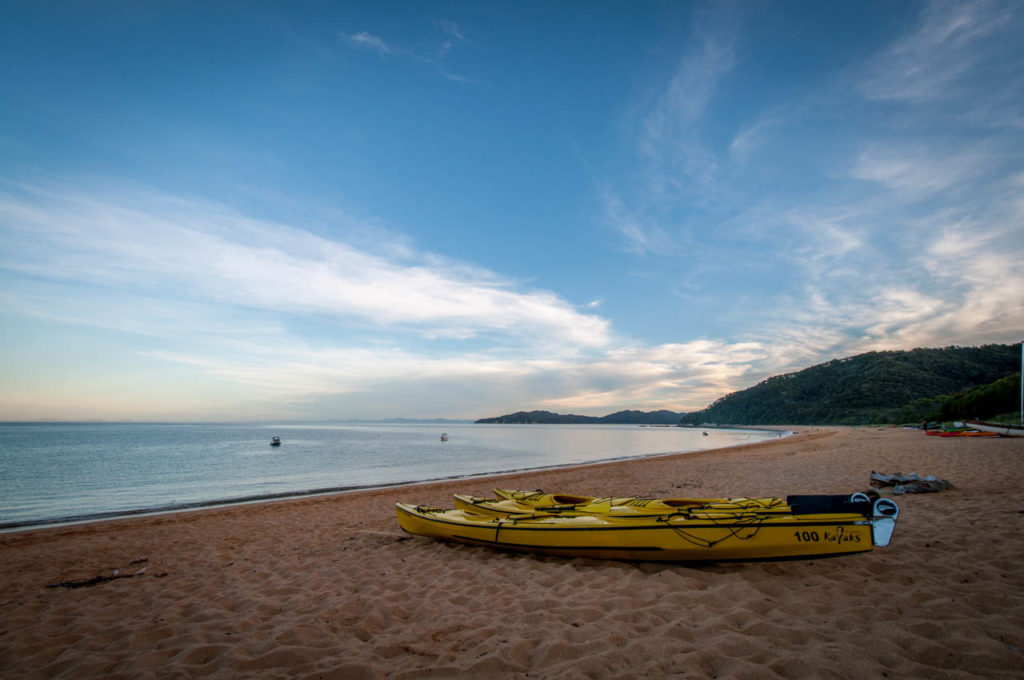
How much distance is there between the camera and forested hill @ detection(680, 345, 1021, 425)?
6769 centimetres

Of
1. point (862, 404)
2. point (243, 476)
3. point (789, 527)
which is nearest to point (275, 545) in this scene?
point (789, 527)

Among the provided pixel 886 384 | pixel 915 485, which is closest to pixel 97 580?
pixel 915 485

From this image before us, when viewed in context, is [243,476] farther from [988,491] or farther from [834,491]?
[988,491]

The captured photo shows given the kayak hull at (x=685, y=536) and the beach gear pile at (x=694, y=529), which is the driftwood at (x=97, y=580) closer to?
the beach gear pile at (x=694, y=529)

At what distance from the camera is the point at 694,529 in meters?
5.57

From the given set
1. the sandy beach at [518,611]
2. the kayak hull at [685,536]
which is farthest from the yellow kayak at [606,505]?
the sandy beach at [518,611]

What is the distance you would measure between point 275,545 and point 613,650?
734 cm

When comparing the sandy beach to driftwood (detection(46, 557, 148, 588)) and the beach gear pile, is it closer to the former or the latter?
driftwood (detection(46, 557, 148, 588))

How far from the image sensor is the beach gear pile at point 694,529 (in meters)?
4.97

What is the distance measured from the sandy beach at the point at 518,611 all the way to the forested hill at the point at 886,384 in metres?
47.1

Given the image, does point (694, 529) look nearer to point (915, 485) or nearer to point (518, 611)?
point (518, 611)

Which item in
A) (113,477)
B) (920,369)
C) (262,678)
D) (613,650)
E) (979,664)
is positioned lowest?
(113,477)

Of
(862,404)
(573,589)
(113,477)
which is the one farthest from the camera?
(862,404)

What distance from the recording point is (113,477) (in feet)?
70.5
